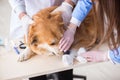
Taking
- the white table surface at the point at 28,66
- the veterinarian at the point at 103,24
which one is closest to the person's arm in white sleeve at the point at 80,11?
the veterinarian at the point at 103,24

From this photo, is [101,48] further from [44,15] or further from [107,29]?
[44,15]

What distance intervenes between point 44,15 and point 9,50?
0.47 ft

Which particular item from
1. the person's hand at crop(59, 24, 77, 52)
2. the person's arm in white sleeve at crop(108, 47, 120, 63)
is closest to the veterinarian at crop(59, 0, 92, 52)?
the person's hand at crop(59, 24, 77, 52)

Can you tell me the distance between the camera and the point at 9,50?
69cm

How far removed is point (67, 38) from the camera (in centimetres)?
66

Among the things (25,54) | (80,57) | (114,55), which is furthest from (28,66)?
(114,55)

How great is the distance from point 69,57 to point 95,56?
0.08 m

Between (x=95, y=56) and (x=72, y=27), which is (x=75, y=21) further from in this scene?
(x=95, y=56)

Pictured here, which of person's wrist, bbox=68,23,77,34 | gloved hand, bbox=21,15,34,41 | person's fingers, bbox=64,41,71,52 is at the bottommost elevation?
person's fingers, bbox=64,41,71,52

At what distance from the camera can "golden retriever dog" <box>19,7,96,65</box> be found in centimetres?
64

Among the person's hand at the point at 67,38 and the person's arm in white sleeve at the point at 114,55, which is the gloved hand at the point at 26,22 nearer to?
the person's hand at the point at 67,38

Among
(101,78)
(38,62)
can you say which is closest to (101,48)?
(38,62)

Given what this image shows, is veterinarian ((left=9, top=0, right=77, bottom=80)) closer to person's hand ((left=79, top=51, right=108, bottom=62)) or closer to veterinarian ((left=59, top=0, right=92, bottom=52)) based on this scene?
veterinarian ((left=59, top=0, right=92, bottom=52))

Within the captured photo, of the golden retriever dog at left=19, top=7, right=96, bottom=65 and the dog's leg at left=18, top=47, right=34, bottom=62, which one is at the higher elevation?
the golden retriever dog at left=19, top=7, right=96, bottom=65
